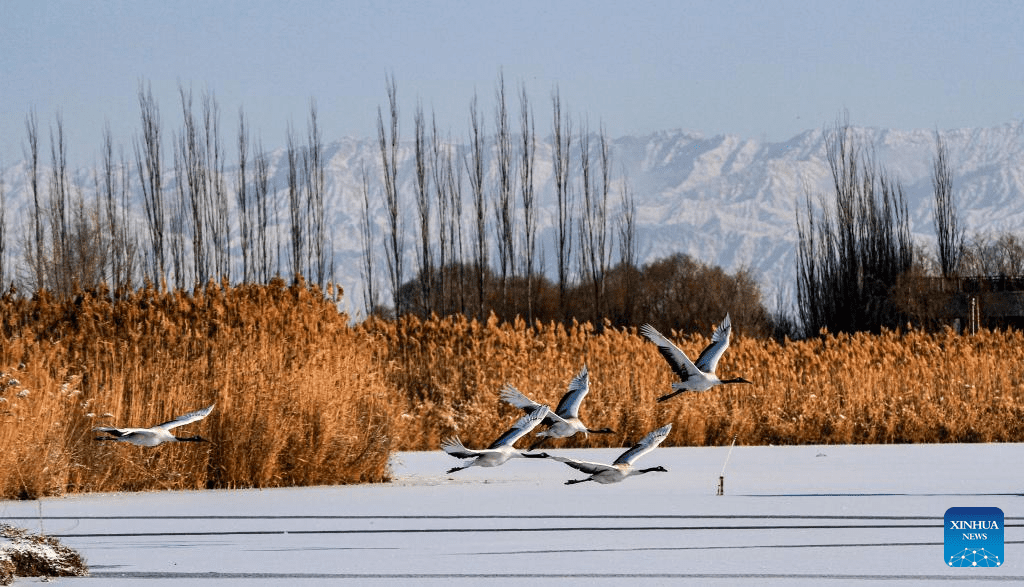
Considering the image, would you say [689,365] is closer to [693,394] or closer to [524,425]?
[524,425]

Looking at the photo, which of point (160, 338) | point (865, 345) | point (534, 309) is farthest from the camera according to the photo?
point (534, 309)

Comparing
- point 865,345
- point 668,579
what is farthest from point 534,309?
point 668,579

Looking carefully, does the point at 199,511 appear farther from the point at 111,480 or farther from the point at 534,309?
the point at 534,309

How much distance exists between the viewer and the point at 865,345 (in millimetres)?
21734

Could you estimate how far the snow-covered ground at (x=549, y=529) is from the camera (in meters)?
6.62

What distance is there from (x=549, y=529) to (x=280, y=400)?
12.4ft

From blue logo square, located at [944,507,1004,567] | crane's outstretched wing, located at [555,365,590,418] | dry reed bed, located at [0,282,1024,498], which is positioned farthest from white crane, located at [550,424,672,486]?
dry reed bed, located at [0,282,1024,498]

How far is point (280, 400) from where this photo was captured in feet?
37.9

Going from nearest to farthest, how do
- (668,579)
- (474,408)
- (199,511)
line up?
(668,579) → (199,511) → (474,408)

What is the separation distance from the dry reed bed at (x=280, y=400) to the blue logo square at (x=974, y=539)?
17.4 ft

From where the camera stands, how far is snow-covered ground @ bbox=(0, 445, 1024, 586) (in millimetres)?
6621

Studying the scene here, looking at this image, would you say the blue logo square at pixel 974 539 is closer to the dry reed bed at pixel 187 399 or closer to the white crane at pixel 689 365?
the white crane at pixel 689 365

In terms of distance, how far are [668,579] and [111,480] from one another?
620 cm

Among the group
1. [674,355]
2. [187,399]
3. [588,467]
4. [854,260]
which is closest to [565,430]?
[674,355]
